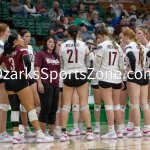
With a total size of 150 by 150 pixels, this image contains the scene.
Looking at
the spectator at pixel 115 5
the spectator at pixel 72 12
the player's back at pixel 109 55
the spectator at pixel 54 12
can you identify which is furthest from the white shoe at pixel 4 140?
the spectator at pixel 115 5

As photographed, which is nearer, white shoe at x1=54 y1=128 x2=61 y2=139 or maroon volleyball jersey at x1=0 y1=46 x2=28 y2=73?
maroon volleyball jersey at x1=0 y1=46 x2=28 y2=73

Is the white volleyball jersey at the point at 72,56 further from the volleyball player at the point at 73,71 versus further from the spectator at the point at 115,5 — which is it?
the spectator at the point at 115,5

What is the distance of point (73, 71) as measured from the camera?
9.80 meters

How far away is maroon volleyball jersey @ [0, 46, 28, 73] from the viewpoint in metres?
9.26

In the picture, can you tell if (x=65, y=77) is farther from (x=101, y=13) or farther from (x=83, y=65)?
(x=101, y=13)

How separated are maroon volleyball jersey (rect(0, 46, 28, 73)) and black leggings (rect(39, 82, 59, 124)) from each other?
78 cm

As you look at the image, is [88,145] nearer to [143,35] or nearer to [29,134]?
[29,134]

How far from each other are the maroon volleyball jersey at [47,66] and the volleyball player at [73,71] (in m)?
0.20

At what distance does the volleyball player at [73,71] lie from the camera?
384 inches

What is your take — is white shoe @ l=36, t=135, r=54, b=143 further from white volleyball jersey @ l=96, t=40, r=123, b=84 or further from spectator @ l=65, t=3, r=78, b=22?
spectator @ l=65, t=3, r=78, b=22

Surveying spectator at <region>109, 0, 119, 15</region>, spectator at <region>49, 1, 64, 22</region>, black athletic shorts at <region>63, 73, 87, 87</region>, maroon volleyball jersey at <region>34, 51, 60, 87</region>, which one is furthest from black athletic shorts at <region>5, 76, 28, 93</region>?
spectator at <region>109, 0, 119, 15</region>

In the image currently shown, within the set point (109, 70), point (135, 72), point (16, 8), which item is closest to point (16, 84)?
point (109, 70)

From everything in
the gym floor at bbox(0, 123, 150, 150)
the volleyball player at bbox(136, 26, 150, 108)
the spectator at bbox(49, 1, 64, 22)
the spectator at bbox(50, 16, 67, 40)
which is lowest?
the gym floor at bbox(0, 123, 150, 150)

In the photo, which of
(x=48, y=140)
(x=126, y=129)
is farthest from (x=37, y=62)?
(x=126, y=129)
